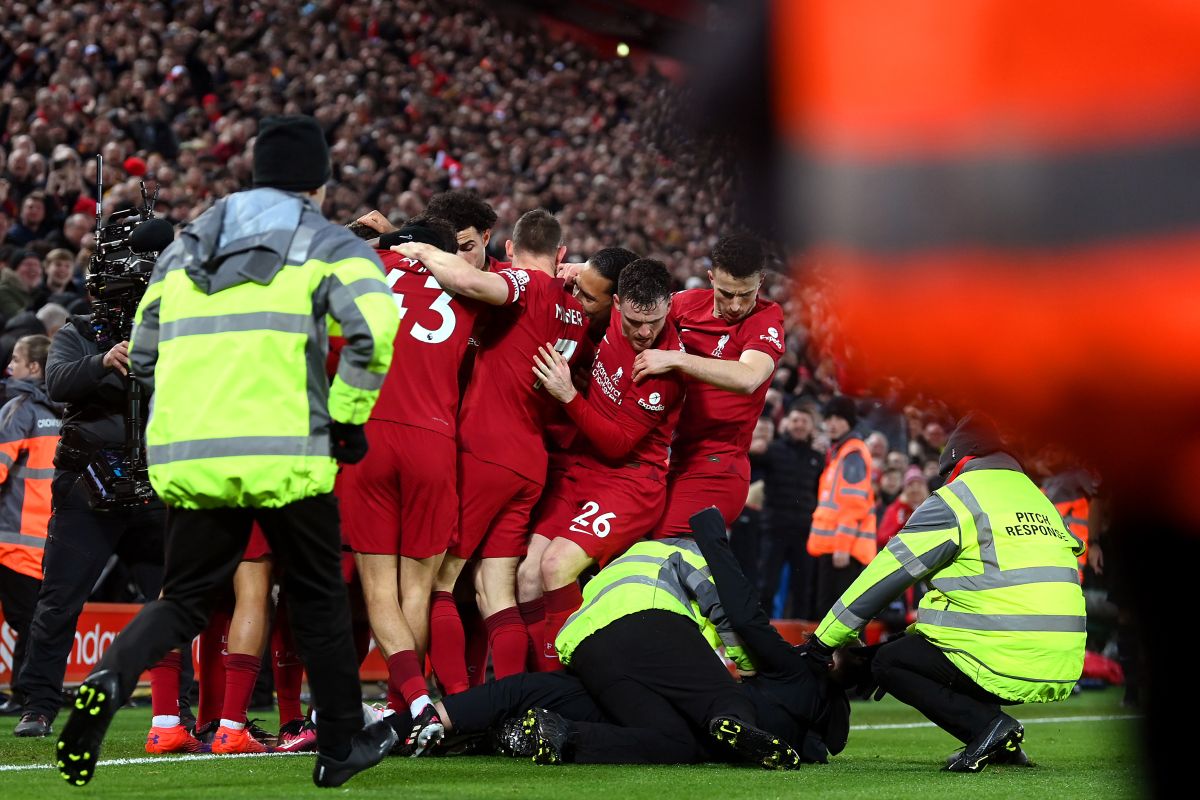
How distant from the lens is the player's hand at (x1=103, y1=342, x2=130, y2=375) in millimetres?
5863

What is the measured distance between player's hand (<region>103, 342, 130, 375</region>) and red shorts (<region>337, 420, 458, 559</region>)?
1113 millimetres

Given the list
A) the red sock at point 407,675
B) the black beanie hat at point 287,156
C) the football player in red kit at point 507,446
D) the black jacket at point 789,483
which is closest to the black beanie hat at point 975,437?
the black beanie hat at point 287,156

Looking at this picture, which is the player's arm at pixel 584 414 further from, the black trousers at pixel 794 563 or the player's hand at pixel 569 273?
the black trousers at pixel 794 563

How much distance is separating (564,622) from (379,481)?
39.3 inches

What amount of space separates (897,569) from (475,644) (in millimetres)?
1970

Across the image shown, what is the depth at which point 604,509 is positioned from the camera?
5.98 meters

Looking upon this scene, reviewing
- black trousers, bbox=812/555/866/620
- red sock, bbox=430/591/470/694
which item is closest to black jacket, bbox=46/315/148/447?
red sock, bbox=430/591/470/694

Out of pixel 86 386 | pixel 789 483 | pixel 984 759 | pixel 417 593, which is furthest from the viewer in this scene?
pixel 789 483

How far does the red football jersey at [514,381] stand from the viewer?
231 inches

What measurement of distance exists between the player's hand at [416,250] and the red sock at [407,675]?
1.47 metres

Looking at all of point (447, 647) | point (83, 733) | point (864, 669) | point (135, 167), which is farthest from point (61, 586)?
point (135, 167)

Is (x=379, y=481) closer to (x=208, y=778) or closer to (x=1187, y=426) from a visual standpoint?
(x=208, y=778)

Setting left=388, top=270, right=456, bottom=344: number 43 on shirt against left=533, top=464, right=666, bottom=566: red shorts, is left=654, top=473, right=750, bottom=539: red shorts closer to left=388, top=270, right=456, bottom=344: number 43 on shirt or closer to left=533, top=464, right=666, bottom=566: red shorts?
left=533, top=464, right=666, bottom=566: red shorts

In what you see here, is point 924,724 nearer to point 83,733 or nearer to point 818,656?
point 818,656
